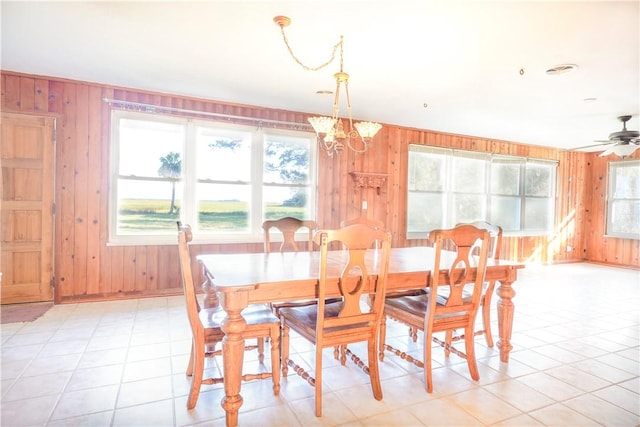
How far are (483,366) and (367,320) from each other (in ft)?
3.69

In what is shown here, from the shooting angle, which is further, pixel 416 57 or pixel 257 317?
pixel 416 57

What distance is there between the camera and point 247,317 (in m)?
2.16

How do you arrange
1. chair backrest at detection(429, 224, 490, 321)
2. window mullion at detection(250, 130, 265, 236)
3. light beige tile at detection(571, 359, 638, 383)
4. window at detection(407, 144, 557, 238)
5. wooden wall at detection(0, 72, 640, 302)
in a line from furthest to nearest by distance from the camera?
1. window at detection(407, 144, 557, 238)
2. window mullion at detection(250, 130, 265, 236)
3. wooden wall at detection(0, 72, 640, 302)
4. light beige tile at detection(571, 359, 638, 383)
5. chair backrest at detection(429, 224, 490, 321)

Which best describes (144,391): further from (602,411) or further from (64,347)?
(602,411)

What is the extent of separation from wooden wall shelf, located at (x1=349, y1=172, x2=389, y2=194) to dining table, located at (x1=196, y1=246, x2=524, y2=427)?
225 cm

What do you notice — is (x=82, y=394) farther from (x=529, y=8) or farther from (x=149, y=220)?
(x=529, y=8)

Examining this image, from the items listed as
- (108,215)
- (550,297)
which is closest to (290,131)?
(108,215)

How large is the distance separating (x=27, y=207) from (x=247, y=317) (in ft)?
10.3

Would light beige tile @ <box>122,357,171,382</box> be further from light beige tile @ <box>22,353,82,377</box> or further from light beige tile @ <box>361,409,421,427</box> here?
light beige tile @ <box>361,409,421,427</box>

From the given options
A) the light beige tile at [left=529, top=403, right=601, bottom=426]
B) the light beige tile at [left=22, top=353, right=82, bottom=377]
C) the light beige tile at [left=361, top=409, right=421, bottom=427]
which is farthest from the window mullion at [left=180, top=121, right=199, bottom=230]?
the light beige tile at [left=529, top=403, right=601, bottom=426]

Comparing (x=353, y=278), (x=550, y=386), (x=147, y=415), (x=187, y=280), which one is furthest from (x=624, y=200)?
(x=147, y=415)

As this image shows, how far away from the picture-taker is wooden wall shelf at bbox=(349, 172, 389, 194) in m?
5.27

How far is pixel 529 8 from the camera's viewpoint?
2258 mm

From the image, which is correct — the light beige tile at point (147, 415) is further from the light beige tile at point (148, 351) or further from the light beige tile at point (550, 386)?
the light beige tile at point (550, 386)
